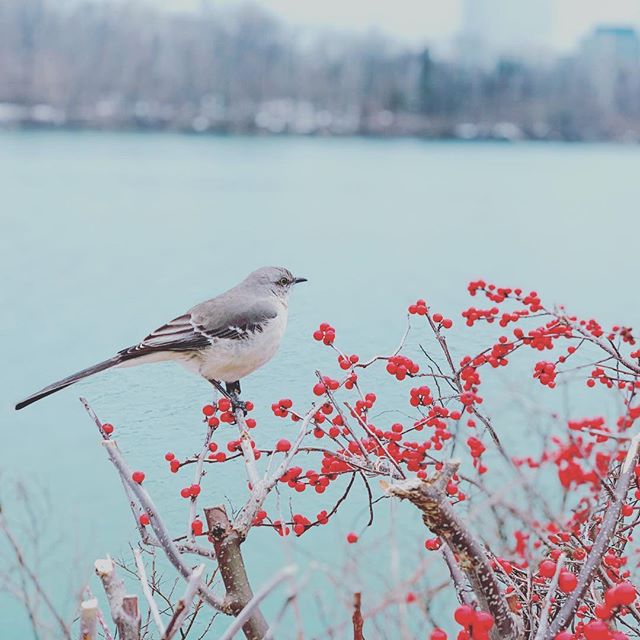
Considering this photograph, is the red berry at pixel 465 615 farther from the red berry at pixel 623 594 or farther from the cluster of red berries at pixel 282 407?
the cluster of red berries at pixel 282 407

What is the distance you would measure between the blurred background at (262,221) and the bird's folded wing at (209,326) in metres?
0.07

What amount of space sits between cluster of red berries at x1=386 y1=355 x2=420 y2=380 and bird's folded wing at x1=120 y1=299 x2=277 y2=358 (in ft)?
0.68

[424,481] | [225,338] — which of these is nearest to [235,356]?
[225,338]

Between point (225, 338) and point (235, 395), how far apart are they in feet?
0.30

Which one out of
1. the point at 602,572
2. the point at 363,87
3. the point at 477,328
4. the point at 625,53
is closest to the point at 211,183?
the point at 363,87

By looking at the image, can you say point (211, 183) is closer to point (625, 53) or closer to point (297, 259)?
point (297, 259)

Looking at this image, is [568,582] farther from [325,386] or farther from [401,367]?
[401,367]

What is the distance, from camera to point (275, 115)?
13.6 metres

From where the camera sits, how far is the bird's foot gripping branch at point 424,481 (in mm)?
720

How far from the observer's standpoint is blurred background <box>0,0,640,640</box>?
4.93 feet

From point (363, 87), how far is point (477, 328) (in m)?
13.0

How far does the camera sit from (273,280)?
1.30 meters

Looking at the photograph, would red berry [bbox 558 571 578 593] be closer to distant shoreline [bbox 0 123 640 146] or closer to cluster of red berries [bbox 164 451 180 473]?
cluster of red berries [bbox 164 451 180 473]

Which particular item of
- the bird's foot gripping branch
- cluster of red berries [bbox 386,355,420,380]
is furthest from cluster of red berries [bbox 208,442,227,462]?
cluster of red berries [bbox 386,355,420,380]
